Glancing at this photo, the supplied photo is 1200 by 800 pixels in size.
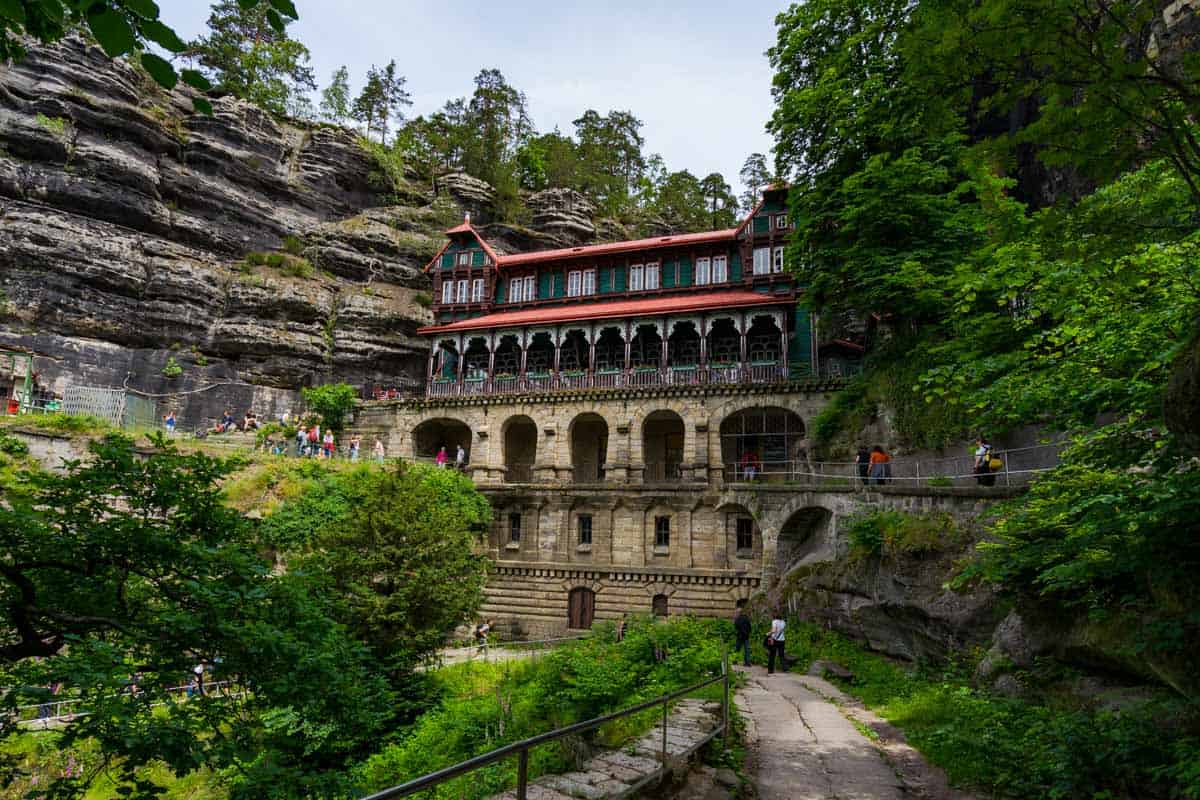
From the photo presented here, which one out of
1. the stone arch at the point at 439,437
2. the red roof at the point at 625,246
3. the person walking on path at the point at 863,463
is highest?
the red roof at the point at 625,246

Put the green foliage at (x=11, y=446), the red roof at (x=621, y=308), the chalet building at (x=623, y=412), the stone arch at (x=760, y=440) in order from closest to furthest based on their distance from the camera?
the green foliage at (x=11, y=446), the chalet building at (x=623, y=412), the stone arch at (x=760, y=440), the red roof at (x=621, y=308)

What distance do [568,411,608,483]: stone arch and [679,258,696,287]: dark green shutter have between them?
10.2 m

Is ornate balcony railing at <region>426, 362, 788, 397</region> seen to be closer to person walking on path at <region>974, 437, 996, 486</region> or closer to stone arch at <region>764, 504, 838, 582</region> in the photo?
stone arch at <region>764, 504, 838, 582</region>

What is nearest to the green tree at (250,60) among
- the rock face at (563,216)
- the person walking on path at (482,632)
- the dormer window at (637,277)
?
the rock face at (563,216)

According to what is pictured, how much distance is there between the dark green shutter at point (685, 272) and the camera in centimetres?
3903

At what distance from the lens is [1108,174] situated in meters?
5.87

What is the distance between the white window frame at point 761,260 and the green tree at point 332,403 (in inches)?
966

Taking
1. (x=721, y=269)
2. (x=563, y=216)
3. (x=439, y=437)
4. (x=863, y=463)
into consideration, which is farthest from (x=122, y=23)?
(x=563, y=216)

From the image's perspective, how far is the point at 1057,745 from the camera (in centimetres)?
733

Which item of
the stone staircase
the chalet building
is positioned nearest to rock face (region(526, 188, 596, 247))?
the chalet building

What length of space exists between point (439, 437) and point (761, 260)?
21759 mm

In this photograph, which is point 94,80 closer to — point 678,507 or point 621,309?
point 621,309

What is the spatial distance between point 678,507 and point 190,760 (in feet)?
79.3

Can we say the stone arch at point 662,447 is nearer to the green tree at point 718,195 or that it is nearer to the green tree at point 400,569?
the green tree at point 400,569
